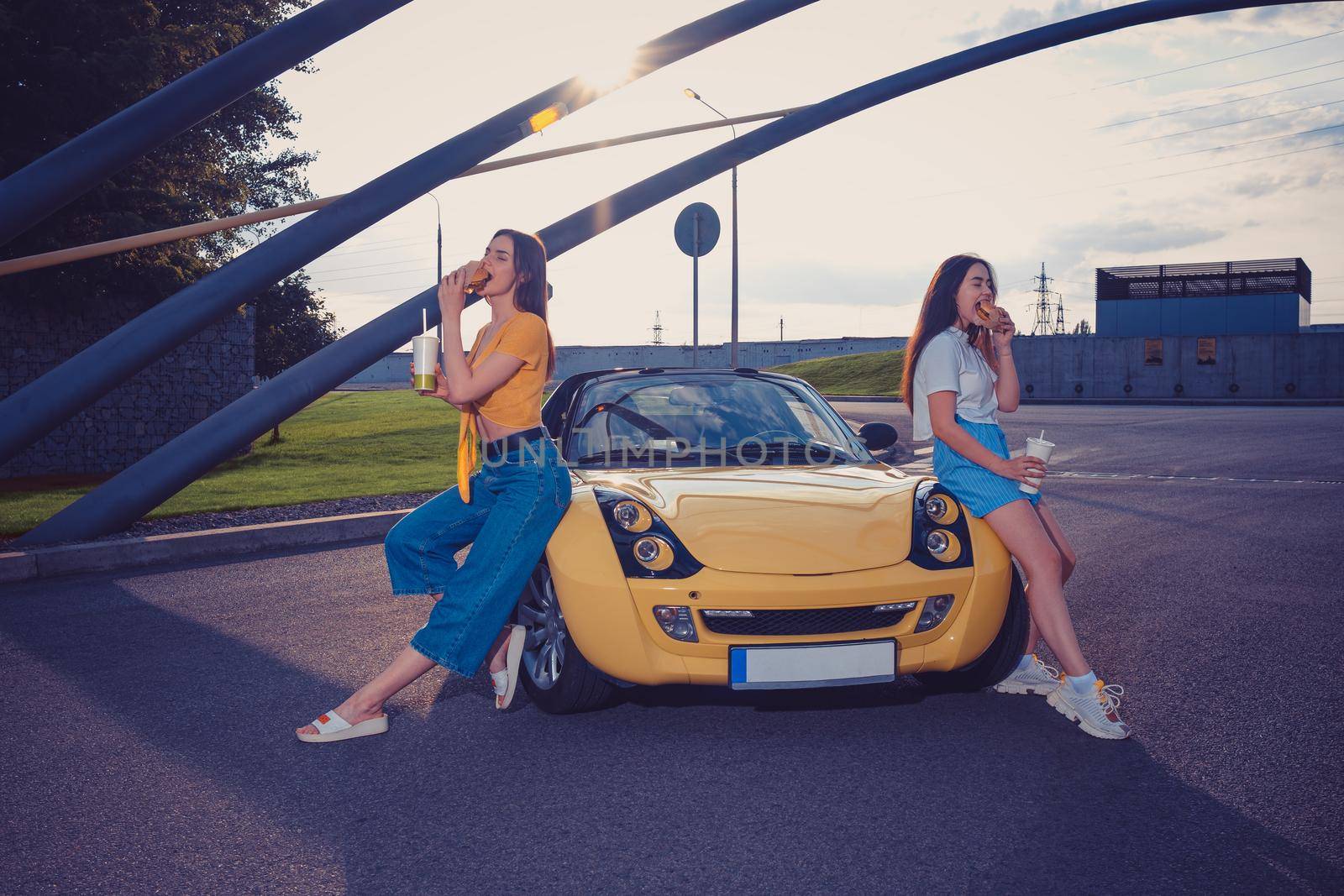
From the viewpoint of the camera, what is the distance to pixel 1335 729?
367 cm

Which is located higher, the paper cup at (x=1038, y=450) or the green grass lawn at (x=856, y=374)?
the green grass lawn at (x=856, y=374)

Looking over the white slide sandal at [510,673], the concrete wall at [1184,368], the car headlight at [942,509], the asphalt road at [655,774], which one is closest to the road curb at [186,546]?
the asphalt road at [655,774]

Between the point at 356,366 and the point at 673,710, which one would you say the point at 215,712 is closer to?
the point at 673,710

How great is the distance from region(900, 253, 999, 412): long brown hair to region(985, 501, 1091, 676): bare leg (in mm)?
558

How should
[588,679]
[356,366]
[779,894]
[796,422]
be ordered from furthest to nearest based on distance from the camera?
[356,366]
[796,422]
[588,679]
[779,894]

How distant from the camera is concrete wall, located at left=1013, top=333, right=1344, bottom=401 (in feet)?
140

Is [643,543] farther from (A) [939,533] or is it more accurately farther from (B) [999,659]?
(B) [999,659]

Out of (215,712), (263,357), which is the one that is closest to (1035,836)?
(215,712)

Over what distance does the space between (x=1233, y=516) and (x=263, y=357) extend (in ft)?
64.3

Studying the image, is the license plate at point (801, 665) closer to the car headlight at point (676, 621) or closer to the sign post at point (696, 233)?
the car headlight at point (676, 621)

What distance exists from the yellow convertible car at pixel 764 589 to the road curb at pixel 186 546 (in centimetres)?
457

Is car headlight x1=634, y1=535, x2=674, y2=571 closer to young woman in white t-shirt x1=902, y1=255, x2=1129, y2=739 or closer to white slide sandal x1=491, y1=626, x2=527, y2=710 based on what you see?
white slide sandal x1=491, y1=626, x2=527, y2=710

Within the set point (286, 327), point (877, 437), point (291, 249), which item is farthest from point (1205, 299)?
point (877, 437)

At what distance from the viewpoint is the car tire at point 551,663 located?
379 centimetres
